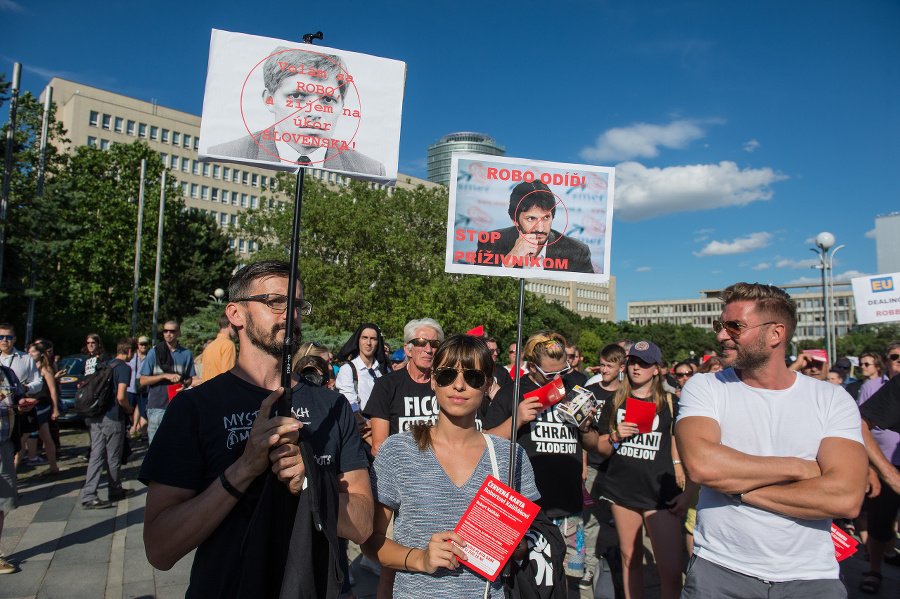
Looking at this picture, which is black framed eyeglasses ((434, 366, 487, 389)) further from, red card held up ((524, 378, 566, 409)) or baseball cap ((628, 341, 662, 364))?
baseball cap ((628, 341, 662, 364))

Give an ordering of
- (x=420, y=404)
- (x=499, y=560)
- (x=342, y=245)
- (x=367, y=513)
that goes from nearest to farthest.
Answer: (x=367, y=513)
(x=499, y=560)
(x=420, y=404)
(x=342, y=245)

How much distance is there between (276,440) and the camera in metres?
1.77

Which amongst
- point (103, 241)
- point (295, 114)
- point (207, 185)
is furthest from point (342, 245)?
point (207, 185)

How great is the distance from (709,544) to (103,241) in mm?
39974

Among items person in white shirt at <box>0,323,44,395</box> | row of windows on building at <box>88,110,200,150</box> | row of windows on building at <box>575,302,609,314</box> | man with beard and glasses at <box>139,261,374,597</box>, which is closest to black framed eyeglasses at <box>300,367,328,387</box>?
man with beard and glasses at <box>139,261,374,597</box>

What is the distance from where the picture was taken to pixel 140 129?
238ft

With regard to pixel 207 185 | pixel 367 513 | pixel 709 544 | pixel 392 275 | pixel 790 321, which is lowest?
pixel 709 544

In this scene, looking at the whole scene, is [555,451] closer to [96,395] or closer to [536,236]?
[536,236]

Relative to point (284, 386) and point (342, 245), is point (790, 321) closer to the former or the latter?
point (284, 386)

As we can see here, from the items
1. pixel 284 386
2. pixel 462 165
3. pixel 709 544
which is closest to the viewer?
pixel 284 386

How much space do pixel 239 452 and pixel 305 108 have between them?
142 centimetres

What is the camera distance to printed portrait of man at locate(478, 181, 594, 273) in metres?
3.69

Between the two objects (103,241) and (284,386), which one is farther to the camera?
(103,241)

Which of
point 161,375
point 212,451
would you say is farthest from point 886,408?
point 161,375
